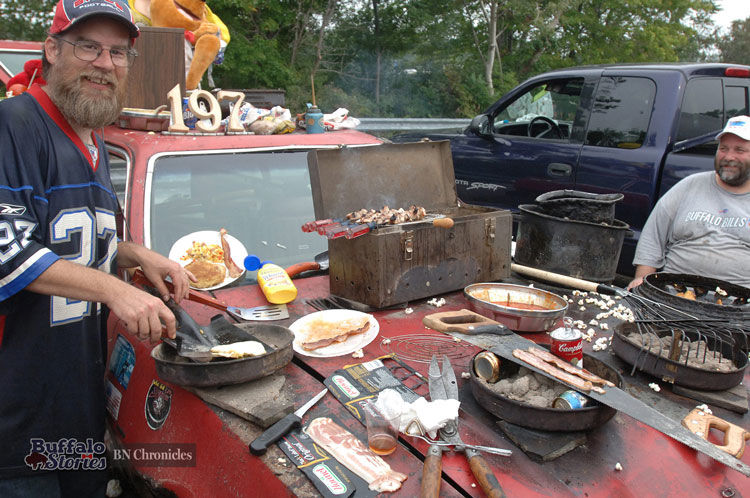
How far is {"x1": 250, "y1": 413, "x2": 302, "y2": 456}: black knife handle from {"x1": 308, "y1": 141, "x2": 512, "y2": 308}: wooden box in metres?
1.00

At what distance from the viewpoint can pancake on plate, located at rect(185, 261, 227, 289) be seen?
279cm

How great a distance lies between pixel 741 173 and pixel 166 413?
158 inches

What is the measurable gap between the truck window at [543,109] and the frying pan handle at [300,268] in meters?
4.07

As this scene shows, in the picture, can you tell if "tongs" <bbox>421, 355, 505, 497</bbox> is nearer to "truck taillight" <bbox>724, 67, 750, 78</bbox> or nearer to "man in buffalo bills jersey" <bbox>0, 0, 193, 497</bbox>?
"man in buffalo bills jersey" <bbox>0, 0, 193, 497</bbox>

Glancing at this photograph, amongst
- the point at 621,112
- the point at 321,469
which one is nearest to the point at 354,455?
the point at 321,469

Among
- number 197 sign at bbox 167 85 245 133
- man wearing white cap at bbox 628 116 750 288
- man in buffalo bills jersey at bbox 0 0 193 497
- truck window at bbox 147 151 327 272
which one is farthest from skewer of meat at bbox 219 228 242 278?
man wearing white cap at bbox 628 116 750 288

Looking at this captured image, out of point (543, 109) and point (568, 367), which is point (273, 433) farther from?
point (543, 109)

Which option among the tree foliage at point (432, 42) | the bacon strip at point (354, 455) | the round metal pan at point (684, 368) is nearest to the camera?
the bacon strip at point (354, 455)

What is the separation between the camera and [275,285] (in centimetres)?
270

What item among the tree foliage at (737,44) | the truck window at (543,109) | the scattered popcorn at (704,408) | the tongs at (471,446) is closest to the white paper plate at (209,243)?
the tongs at (471,446)

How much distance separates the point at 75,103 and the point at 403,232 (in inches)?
60.1

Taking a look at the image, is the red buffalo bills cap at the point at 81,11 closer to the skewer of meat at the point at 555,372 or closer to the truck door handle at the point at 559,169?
the skewer of meat at the point at 555,372

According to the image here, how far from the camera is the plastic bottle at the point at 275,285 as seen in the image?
2678 mm

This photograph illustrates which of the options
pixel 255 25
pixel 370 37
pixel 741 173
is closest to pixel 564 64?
pixel 370 37
